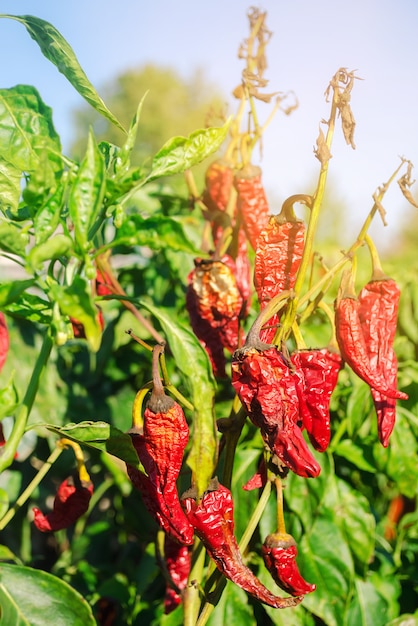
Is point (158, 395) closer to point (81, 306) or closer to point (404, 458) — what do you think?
point (81, 306)

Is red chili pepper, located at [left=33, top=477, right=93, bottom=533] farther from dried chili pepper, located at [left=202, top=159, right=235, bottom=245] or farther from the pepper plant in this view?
dried chili pepper, located at [left=202, top=159, right=235, bottom=245]

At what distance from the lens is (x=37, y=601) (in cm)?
85

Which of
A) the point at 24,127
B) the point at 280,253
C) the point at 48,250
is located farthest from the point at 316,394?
the point at 24,127

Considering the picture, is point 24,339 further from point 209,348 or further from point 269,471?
point 269,471

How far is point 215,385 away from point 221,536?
19 cm

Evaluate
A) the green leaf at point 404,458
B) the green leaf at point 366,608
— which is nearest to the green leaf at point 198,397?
the green leaf at point 404,458

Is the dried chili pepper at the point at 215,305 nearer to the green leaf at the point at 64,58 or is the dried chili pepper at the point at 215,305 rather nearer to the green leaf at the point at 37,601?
the green leaf at the point at 64,58

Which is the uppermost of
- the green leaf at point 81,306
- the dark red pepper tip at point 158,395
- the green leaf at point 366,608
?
the green leaf at point 81,306

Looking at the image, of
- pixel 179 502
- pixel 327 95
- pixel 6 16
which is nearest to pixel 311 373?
pixel 179 502

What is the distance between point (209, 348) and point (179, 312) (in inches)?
19.8

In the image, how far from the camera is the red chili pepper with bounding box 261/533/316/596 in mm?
886

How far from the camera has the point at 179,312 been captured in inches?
62.7

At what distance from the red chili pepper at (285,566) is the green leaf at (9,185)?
58 cm

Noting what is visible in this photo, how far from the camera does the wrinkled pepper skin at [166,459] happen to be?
0.84 metres
